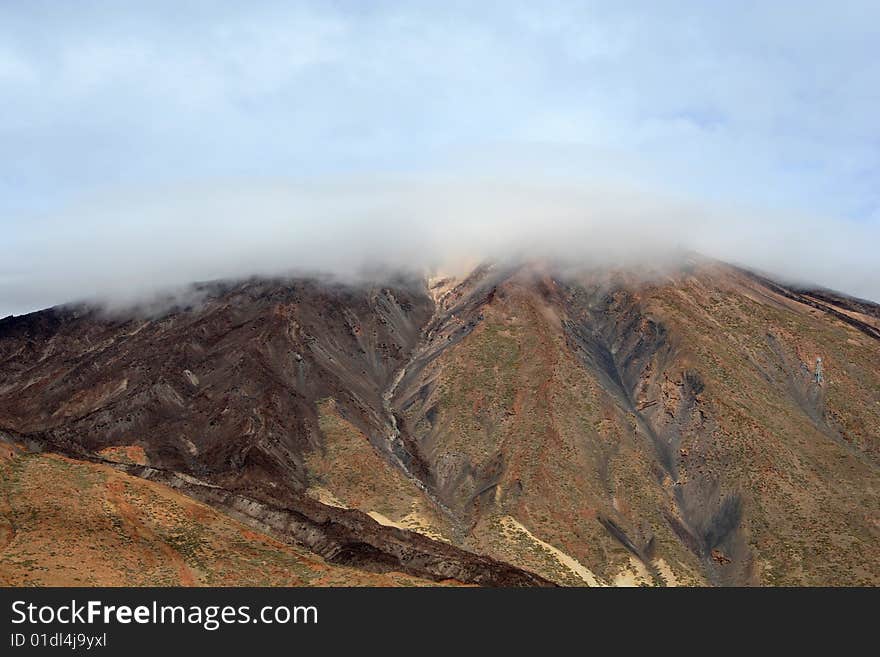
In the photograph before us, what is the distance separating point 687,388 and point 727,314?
3046 centimetres

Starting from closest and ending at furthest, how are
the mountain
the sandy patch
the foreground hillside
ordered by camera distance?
the foreground hillside < the sandy patch < the mountain

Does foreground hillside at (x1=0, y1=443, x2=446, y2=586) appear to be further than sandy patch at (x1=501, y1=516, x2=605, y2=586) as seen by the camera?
No

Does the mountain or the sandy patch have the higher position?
the mountain

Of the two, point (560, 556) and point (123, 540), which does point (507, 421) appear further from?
point (123, 540)

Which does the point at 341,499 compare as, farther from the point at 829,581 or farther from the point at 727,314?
the point at 727,314

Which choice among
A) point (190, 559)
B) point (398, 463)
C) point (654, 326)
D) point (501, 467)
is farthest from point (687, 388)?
point (190, 559)

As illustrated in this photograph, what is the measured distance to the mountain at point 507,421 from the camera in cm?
11038

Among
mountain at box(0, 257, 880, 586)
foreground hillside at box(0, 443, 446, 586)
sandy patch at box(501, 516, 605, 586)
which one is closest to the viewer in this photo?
foreground hillside at box(0, 443, 446, 586)

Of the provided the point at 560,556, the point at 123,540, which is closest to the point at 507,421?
the point at 560,556

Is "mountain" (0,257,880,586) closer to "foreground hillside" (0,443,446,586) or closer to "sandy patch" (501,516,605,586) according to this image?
"sandy patch" (501,516,605,586)

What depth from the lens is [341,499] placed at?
11888 cm

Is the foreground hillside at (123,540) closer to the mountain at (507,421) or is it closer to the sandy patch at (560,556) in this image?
the mountain at (507,421)

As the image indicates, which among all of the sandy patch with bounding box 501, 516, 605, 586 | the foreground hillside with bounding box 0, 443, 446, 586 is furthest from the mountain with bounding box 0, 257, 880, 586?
the foreground hillside with bounding box 0, 443, 446, 586

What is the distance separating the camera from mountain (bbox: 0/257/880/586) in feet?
362
